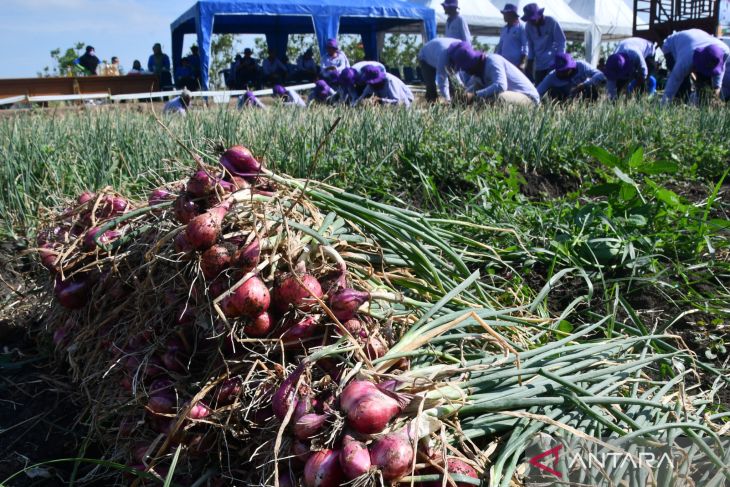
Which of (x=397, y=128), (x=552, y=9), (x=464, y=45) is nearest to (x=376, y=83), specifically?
(x=464, y=45)

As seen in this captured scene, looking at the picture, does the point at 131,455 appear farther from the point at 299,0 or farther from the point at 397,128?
the point at 299,0

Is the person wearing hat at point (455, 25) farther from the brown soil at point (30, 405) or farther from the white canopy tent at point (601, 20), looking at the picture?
the white canopy tent at point (601, 20)

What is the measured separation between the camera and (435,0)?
1745cm

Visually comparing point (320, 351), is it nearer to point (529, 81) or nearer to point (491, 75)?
point (491, 75)

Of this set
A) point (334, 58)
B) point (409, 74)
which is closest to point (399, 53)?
point (409, 74)

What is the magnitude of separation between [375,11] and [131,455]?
1526 cm

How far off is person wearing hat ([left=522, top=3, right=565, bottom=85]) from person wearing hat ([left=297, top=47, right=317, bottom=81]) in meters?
6.96

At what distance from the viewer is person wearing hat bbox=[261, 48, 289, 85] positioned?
49.7 feet

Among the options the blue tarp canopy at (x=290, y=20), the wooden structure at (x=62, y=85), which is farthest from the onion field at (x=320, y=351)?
the blue tarp canopy at (x=290, y=20)

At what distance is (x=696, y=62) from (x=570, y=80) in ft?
5.13

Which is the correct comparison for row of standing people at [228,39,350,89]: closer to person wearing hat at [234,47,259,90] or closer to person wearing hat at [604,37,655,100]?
person wearing hat at [234,47,259,90]

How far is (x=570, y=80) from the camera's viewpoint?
8.51 meters

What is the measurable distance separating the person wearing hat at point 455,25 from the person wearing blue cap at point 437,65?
2.52 feet

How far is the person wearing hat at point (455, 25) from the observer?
9.66 metres
